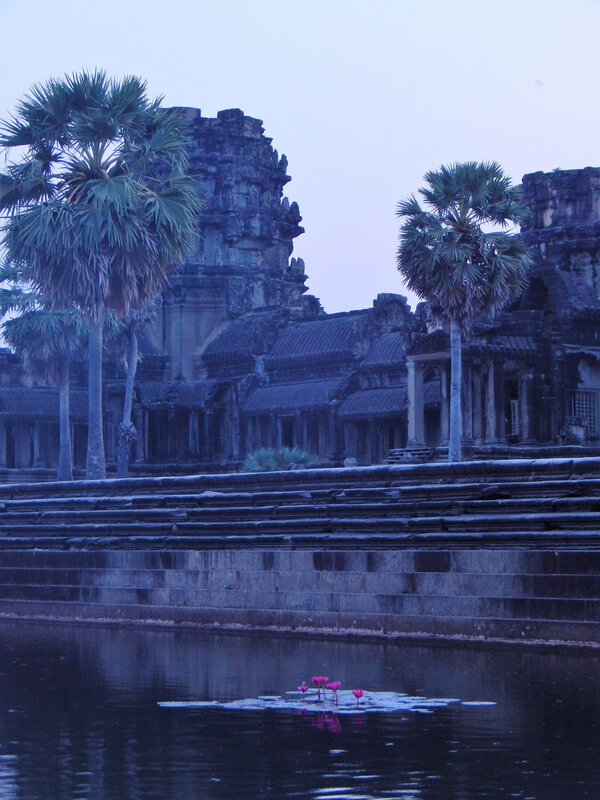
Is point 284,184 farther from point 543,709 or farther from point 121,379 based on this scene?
point 543,709

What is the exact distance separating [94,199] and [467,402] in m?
13.9

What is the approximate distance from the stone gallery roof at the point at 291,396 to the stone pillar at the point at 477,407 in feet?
30.8

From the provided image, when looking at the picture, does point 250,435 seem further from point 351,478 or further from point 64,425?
point 351,478

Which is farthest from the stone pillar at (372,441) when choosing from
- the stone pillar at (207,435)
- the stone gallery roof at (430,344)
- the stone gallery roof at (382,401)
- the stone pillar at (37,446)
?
the stone pillar at (37,446)

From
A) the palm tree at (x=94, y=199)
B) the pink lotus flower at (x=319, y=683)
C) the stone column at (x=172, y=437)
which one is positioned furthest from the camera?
the stone column at (x=172, y=437)

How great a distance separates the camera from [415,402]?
46531mm

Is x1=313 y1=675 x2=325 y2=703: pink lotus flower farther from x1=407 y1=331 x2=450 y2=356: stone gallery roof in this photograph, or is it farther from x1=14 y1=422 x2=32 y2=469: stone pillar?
x1=14 y1=422 x2=32 y2=469: stone pillar

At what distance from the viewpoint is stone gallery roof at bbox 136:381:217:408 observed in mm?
62500

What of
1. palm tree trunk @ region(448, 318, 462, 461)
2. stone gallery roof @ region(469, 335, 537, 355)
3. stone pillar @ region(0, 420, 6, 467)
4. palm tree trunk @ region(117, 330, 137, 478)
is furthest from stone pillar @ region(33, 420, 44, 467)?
palm tree trunk @ region(448, 318, 462, 461)

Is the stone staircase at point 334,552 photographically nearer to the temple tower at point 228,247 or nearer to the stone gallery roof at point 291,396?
the stone gallery roof at point 291,396

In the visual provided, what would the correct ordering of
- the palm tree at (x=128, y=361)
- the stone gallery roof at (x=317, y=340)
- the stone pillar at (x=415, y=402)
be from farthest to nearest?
1. the palm tree at (x=128, y=361)
2. the stone gallery roof at (x=317, y=340)
3. the stone pillar at (x=415, y=402)

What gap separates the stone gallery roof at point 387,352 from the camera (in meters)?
53.3

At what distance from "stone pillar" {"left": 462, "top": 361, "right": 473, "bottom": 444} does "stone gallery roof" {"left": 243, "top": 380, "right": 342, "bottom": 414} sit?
30.9 feet

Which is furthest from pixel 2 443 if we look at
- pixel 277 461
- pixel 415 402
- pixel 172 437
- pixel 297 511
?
pixel 297 511
